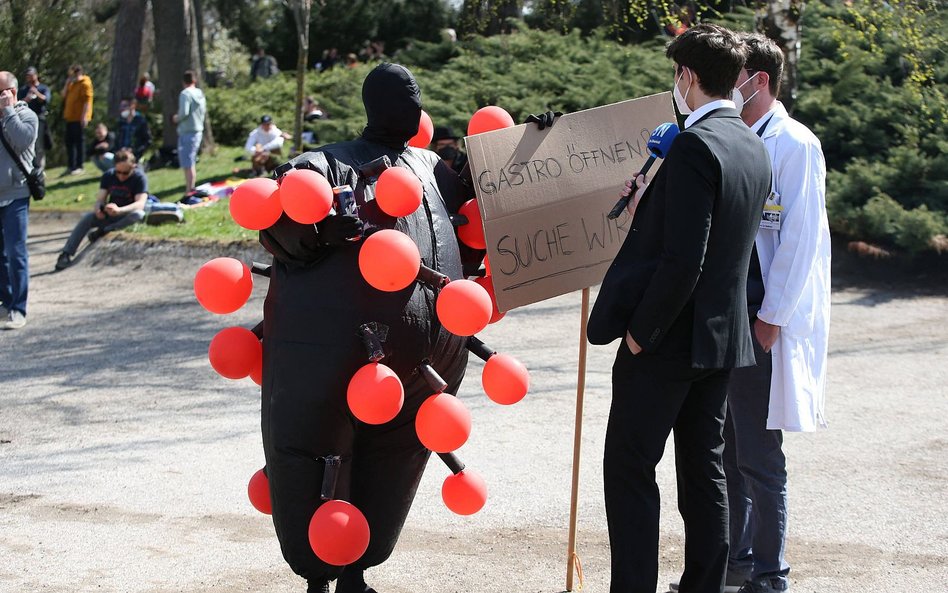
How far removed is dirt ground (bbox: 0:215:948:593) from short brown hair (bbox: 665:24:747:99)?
1.95 meters

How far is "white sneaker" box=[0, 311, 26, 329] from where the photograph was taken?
8.71 meters

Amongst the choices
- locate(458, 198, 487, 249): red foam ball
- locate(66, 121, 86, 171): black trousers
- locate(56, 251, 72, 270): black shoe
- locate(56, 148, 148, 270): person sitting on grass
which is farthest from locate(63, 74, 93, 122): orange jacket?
locate(458, 198, 487, 249): red foam ball

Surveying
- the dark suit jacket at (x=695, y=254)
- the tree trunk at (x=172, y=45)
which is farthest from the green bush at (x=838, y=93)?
the dark suit jacket at (x=695, y=254)

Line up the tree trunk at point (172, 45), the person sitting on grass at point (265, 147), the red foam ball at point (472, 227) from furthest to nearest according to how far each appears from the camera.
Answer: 1. the tree trunk at point (172, 45)
2. the person sitting on grass at point (265, 147)
3. the red foam ball at point (472, 227)

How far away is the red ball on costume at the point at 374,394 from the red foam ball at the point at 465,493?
1.90 feet

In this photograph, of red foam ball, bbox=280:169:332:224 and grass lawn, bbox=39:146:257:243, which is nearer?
red foam ball, bbox=280:169:332:224

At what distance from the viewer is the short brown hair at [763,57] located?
3.71m

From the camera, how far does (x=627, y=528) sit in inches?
135

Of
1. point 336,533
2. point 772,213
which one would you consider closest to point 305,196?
point 336,533

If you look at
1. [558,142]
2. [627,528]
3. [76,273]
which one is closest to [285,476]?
[627,528]

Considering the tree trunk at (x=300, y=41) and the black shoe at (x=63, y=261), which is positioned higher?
the tree trunk at (x=300, y=41)

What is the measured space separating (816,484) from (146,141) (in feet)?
51.9

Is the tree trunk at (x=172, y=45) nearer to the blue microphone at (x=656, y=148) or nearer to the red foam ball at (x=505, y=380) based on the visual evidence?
the blue microphone at (x=656, y=148)

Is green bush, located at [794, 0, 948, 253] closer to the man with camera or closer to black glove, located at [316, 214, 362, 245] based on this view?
the man with camera
